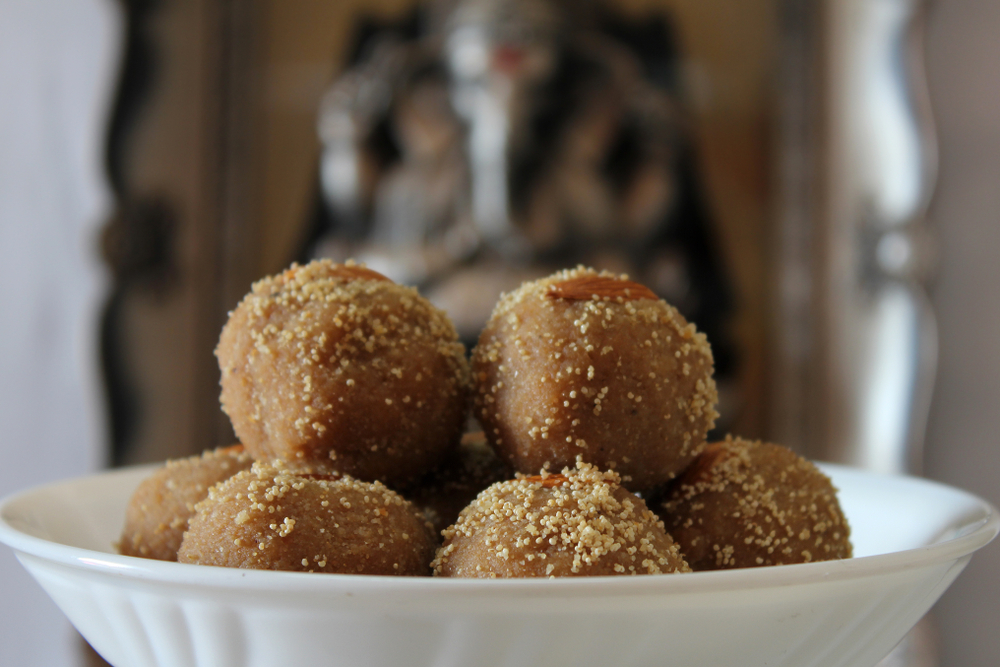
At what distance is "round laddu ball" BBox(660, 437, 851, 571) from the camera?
58 cm

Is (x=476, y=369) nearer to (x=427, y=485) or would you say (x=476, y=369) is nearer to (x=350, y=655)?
(x=427, y=485)

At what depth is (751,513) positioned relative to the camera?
0.59 metres

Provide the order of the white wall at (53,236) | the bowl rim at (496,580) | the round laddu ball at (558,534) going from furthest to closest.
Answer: the white wall at (53,236) < the round laddu ball at (558,534) < the bowl rim at (496,580)

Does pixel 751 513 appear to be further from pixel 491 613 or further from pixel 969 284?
pixel 969 284

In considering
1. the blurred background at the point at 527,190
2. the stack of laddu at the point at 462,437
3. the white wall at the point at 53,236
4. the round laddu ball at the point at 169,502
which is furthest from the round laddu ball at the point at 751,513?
the white wall at the point at 53,236

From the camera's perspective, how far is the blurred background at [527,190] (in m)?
2.13

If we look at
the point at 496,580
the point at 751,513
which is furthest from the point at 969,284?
the point at 496,580

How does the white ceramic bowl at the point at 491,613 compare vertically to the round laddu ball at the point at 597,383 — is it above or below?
below

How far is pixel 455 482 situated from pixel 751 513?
0.71ft

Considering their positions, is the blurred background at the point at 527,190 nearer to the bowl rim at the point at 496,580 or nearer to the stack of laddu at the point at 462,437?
the stack of laddu at the point at 462,437

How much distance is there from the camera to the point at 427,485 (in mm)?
662

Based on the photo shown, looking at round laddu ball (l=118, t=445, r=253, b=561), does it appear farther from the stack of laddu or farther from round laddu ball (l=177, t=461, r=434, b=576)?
round laddu ball (l=177, t=461, r=434, b=576)

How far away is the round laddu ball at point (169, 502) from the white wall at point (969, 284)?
1942mm

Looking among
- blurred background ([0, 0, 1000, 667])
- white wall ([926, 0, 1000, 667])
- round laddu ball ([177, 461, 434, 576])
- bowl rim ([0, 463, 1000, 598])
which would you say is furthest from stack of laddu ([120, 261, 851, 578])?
white wall ([926, 0, 1000, 667])
